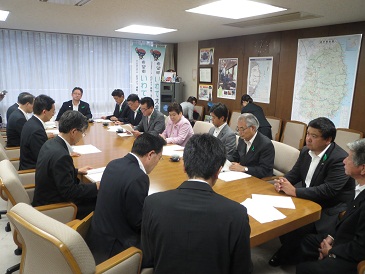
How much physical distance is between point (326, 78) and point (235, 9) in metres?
2.13

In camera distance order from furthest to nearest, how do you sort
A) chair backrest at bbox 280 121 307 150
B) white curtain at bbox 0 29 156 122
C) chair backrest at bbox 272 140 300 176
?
white curtain at bbox 0 29 156 122
chair backrest at bbox 280 121 307 150
chair backrest at bbox 272 140 300 176

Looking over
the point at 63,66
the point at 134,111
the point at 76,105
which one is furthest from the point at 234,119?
the point at 63,66

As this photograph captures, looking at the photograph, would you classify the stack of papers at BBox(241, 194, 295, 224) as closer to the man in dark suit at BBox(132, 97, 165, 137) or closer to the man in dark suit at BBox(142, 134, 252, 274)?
the man in dark suit at BBox(142, 134, 252, 274)

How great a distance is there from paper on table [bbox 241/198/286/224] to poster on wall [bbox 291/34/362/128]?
3328mm

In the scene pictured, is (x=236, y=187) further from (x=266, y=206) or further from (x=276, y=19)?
(x=276, y=19)

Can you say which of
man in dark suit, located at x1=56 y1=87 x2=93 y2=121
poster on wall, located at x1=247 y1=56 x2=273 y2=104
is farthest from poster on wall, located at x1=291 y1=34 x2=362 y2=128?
man in dark suit, located at x1=56 y1=87 x2=93 y2=121

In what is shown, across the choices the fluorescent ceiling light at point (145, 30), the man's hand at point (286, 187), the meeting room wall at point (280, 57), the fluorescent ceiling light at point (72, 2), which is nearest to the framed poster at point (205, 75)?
the meeting room wall at point (280, 57)

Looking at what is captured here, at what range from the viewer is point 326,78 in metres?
4.70

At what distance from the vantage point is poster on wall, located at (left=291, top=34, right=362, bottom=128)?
173 inches

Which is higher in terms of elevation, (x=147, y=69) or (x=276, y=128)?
(x=147, y=69)

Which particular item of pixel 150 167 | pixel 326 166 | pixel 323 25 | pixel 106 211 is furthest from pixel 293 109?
pixel 106 211

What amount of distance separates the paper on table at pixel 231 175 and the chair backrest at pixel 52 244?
4.63 feet

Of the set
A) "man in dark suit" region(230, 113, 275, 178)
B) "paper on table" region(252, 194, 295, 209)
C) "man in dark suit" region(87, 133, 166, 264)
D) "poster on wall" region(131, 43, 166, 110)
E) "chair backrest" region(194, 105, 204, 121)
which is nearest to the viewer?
"man in dark suit" region(87, 133, 166, 264)

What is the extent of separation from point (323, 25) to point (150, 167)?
4.20 meters
